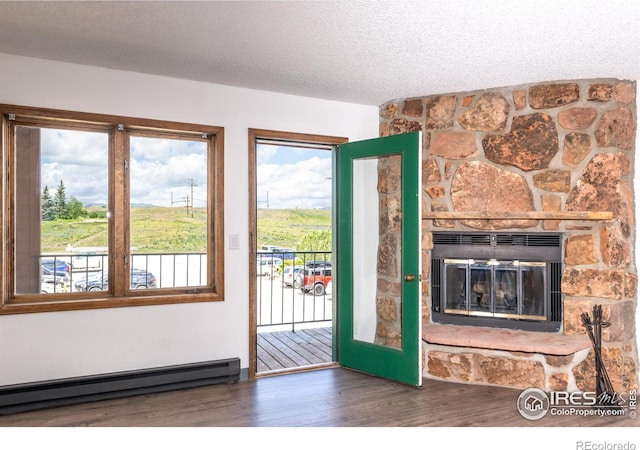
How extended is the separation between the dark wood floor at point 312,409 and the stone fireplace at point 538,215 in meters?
0.38

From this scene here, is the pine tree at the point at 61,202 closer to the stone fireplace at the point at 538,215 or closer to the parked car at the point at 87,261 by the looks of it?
the parked car at the point at 87,261

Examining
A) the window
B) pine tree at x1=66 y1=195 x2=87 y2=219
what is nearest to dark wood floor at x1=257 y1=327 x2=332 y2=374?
the window

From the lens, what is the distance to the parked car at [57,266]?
10.6ft

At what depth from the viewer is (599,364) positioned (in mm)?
3223

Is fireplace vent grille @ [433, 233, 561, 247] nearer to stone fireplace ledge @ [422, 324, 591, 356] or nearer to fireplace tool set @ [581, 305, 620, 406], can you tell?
fireplace tool set @ [581, 305, 620, 406]

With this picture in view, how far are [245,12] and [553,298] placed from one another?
3080 millimetres

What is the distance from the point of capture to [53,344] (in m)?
3.13

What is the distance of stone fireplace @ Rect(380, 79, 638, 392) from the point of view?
3.40 metres

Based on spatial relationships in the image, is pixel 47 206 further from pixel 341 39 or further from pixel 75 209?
pixel 341 39

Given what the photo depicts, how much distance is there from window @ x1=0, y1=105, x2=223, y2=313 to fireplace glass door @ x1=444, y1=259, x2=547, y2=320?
1.99 meters

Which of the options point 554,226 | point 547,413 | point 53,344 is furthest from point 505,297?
point 53,344

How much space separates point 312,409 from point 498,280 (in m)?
1.87

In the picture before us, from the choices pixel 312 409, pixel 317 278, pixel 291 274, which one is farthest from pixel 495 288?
pixel 291 274

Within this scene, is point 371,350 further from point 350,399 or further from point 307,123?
point 307,123
